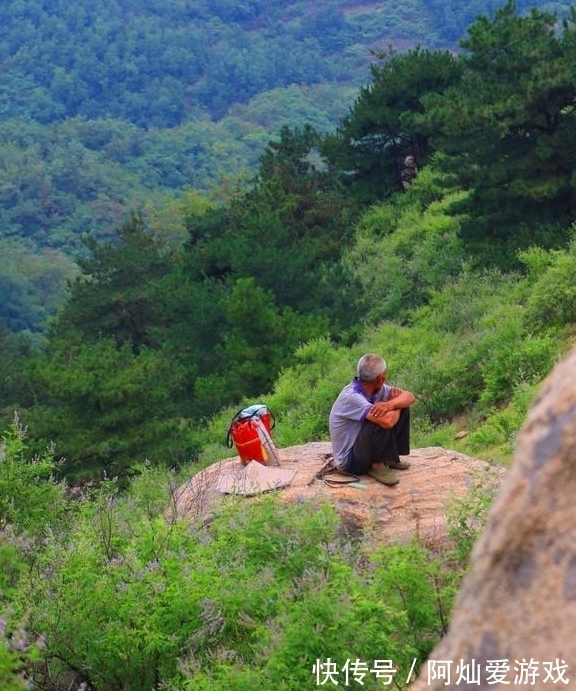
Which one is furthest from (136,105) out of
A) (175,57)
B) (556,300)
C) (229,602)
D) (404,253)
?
(229,602)

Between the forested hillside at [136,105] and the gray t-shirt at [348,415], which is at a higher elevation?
the forested hillside at [136,105]

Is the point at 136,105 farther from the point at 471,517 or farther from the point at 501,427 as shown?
the point at 471,517

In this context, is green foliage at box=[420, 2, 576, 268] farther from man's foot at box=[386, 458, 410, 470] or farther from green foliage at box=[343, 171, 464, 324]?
man's foot at box=[386, 458, 410, 470]

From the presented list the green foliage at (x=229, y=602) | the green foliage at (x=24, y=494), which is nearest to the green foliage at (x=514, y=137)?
the green foliage at (x=24, y=494)

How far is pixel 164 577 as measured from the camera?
18.9ft

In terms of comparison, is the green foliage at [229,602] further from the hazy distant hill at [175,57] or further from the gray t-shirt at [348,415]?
the hazy distant hill at [175,57]

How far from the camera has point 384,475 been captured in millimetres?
7941

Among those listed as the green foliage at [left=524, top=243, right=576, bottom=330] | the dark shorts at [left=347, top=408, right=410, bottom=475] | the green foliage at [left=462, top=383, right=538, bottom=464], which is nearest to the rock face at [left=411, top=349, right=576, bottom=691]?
the dark shorts at [left=347, top=408, right=410, bottom=475]

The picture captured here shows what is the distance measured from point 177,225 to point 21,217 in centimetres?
3760

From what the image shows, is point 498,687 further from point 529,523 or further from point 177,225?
point 177,225

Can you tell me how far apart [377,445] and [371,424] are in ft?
0.63

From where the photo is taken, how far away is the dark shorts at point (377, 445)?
25.8 feet

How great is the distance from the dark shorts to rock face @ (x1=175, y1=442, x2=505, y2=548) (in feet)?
0.39

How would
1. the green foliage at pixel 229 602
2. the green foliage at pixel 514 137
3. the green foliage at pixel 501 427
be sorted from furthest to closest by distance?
the green foliage at pixel 514 137 → the green foliage at pixel 501 427 → the green foliage at pixel 229 602
